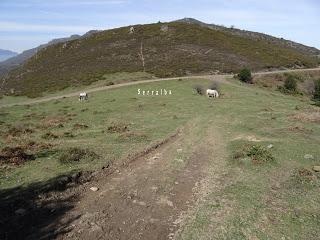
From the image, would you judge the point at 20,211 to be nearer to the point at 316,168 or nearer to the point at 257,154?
the point at 257,154

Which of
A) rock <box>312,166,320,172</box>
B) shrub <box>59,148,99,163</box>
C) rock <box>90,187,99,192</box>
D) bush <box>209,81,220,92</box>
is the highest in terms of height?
bush <box>209,81,220,92</box>

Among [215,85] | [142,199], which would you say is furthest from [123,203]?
[215,85]

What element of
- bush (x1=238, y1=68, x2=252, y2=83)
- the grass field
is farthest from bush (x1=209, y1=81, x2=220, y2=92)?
bush (x1=238, y1=68, x2=252, y2=83)

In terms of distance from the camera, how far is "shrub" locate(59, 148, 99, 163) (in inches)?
899

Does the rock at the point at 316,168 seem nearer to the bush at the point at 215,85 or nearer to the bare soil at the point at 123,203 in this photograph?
the bare soil at the point at 123,203

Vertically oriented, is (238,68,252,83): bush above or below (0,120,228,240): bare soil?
above

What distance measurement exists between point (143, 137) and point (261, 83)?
157 ft

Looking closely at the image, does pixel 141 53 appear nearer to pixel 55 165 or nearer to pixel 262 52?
pixel 262 52

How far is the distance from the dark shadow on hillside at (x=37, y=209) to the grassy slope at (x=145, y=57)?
53.1 meters

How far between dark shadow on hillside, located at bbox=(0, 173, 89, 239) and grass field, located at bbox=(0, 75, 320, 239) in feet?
3.35

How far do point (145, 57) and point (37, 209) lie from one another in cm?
8668

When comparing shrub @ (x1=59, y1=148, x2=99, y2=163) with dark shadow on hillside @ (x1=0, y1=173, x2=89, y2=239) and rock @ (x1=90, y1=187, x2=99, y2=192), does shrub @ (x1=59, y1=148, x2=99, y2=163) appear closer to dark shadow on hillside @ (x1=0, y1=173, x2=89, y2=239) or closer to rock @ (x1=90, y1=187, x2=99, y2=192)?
dark shadow on hillside @ (x1=0, y1=173, x2=89, y2=239)

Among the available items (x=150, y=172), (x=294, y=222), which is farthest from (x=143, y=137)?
(x=294, y=222)

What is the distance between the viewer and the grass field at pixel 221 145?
15.8m
